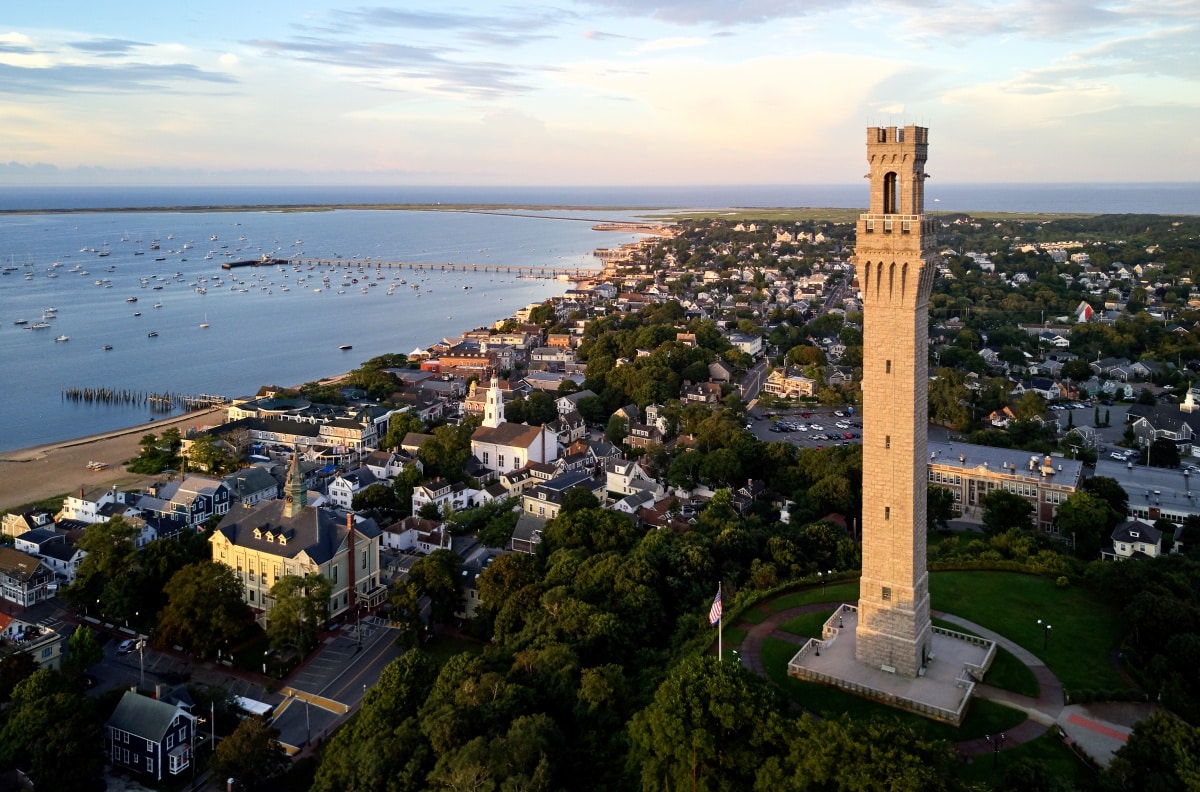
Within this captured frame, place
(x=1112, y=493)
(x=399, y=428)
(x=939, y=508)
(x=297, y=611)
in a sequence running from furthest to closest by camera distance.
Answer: (x=399, y=428)
(x=939, y=508)
(x=1112, y=493)
(x=297, y=611)

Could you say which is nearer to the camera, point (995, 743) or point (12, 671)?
point (995, 743)

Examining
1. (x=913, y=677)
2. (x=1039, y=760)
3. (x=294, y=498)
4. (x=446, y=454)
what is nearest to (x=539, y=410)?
(x=446, y=454)

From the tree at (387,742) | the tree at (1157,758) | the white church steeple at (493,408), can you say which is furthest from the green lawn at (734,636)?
the white church steeple at (493,408)

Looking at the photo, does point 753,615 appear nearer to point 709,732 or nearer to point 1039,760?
point 709,732

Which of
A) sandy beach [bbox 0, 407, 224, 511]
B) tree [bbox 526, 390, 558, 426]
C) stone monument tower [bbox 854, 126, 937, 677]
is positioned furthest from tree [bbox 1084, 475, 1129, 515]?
sandy beach [bbox 0, 407, 224, 511]

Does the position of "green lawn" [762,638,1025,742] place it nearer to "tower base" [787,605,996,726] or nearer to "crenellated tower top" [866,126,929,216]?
"tower base" [787,605,996,726]

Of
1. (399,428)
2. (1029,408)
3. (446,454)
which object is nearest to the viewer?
(446,454)
